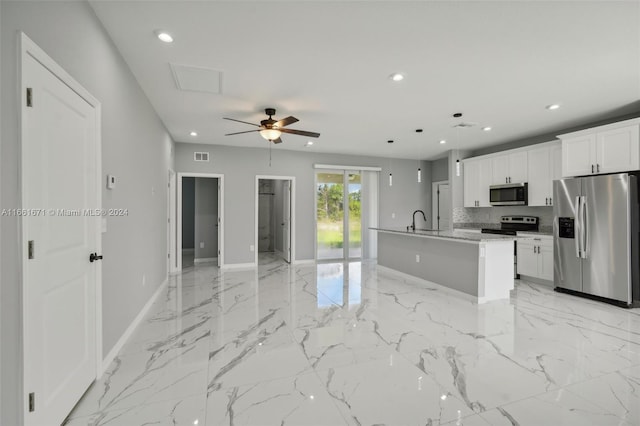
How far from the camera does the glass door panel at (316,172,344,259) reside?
7340mm

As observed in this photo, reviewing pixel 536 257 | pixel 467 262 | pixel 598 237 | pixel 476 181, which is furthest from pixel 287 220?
pixel 598 237

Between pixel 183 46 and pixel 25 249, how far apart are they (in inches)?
80.4

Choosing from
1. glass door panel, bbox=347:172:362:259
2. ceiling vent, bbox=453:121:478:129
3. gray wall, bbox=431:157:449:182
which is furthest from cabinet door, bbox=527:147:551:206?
glass door panel, bbox=347:172:362:259

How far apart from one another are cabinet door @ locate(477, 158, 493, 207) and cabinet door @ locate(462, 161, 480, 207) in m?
0.07

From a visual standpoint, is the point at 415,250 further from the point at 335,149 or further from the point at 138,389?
the point at 138,389

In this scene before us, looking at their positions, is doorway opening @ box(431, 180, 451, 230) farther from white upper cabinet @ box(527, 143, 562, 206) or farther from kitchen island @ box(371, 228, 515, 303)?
kitchen island @ box(371, 228, 515, 303)

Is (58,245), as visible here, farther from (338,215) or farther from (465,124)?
(338,215)

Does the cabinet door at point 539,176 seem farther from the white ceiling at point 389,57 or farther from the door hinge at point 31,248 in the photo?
the door hinge at point 31,248

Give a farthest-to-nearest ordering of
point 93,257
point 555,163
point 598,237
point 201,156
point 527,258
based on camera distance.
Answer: point 201,156 < point 527,258 < point 555,163 < point 598,237 < point 93,257

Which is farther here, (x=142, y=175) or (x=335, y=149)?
(x=335, y=149)

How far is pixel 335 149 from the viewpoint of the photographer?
6.98m

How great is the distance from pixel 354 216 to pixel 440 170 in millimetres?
2647

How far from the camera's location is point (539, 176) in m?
5.45

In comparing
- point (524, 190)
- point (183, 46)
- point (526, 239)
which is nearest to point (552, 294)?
point (526, 239)
